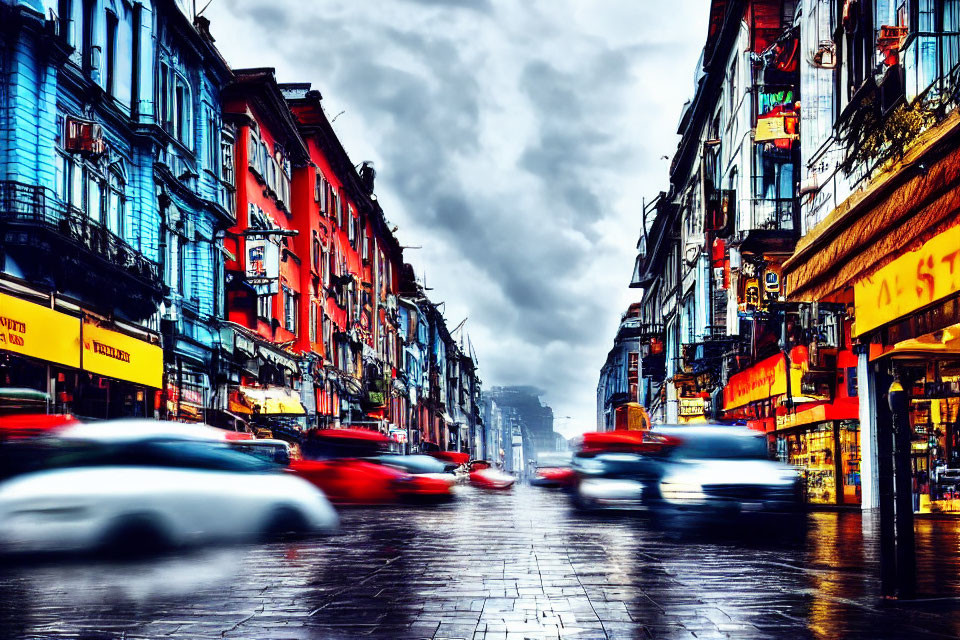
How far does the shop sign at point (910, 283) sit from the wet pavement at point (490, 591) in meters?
2.99

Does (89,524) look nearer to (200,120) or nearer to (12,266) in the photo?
(12,266)

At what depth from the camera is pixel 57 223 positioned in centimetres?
2397

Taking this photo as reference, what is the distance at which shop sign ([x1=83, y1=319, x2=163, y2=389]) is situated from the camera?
26656mm

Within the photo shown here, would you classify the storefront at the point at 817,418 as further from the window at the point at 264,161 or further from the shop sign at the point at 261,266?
the window at the point at 264,161

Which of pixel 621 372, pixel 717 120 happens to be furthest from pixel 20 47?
pixel 621 372

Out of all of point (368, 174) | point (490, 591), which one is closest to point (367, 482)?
point (490, 591)

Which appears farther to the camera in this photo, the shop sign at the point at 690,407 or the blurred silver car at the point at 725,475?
the shop sign at the point at 690,407

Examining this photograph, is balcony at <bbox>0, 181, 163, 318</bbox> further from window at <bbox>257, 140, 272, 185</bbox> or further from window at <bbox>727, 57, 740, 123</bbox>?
window at <bbox>727, 57, 740, 123</bbox>

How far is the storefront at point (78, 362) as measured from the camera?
2292 cm

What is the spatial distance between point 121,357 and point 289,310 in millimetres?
21143

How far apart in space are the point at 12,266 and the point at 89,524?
1181 centimetres

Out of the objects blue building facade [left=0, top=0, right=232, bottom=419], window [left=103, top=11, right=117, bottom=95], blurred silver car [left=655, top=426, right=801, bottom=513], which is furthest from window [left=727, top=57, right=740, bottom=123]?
Answer: window [left=103, top=11, right=117, bottom=95]

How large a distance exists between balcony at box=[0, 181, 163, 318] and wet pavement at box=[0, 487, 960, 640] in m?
10.3

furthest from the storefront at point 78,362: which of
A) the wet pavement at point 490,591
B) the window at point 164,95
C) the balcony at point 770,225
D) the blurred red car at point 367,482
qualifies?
the balcony at point 770,225
